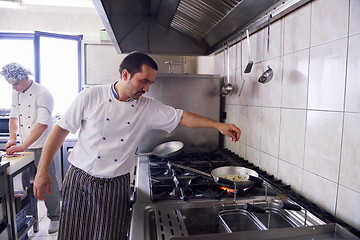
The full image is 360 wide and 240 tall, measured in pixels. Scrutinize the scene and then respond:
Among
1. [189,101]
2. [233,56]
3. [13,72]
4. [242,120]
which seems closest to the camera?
[242,120]

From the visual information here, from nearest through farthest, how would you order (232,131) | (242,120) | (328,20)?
(328,20), (232,131), (242,120)

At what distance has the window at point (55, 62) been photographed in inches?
121

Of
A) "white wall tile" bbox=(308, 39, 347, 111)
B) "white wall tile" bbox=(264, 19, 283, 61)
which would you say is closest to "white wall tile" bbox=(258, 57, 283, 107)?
"white wall tile" bbox=(264, 19, 283, 61)

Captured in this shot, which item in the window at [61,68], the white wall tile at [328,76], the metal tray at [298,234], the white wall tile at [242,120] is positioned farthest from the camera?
the window at [61,68]

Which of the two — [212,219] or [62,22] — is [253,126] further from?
[62,22]

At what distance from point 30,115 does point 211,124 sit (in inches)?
63.8

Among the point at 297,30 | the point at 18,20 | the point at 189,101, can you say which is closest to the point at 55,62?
the point at 18,20

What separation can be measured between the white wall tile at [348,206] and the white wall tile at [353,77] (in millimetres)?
235

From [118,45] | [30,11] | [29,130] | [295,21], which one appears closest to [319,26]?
[295,21]

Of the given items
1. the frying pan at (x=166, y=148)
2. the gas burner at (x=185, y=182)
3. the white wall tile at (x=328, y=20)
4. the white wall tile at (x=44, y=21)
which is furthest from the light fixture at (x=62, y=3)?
the white wall tile at (x=328, y=20)

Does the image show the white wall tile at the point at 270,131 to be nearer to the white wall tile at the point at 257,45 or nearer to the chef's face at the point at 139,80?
the white wall tile at the point at 257,45

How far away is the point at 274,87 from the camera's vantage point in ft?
3.65

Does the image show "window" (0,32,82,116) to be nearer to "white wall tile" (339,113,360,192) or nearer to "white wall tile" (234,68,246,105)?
"white wall tile" (234,68,246,105)

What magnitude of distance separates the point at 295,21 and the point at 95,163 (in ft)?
3.30
